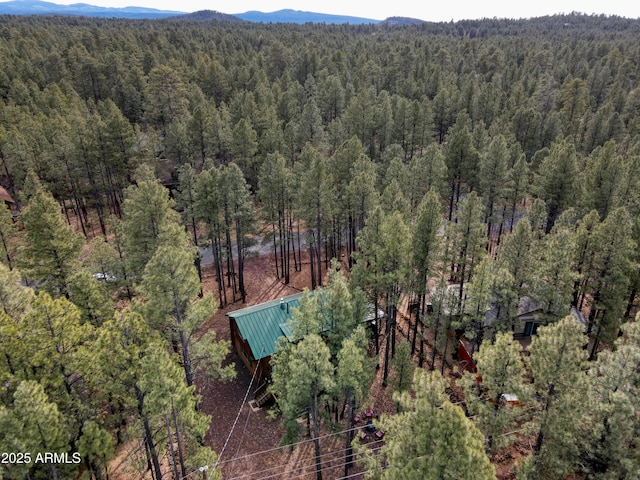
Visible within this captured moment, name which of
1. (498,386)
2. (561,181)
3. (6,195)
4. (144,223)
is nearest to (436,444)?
(498,386)

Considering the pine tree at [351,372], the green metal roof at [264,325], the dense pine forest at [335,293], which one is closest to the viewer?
the dense pine forest at [335,293]

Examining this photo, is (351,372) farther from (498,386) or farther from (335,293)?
(498,386)

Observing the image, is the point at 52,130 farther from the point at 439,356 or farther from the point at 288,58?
the point at 288,58

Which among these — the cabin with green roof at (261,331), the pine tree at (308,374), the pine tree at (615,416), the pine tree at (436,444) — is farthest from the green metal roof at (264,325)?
the pine tree at (615,416)

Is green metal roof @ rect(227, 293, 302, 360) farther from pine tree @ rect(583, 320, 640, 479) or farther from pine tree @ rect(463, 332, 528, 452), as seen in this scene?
pine tree @ rect(583, 320, 640, 479)

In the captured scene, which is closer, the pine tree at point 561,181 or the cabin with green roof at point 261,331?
the cabin with green roof at point 261,331

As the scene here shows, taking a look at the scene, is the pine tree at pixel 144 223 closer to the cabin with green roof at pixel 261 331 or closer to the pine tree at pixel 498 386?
the cabin with green roof at pixel 261 331
